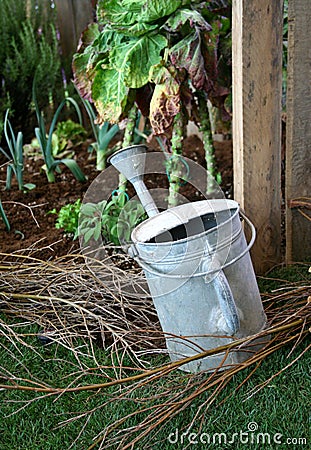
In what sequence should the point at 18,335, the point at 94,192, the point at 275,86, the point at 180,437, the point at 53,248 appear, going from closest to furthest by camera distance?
the point at 180,437
the point at 18,335
the point at 275,86
the point at 53,248
the point at 94,192

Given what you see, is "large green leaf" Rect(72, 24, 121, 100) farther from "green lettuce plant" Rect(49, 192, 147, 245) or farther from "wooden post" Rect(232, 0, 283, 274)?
"wooden post" Rect(232, 0, 283, 274)

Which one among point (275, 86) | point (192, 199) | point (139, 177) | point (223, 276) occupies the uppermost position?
point (275, 86)

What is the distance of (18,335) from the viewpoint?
1.96 metres

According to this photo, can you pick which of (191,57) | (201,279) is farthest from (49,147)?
(201,279)

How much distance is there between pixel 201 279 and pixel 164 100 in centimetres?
87

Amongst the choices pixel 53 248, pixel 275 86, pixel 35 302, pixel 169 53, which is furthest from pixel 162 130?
pixel 35 302

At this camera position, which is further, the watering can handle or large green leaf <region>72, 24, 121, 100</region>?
large green leaf <region>72, 24, 121, 100</region>

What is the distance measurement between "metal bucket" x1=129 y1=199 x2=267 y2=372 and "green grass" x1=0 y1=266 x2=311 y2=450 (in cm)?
11

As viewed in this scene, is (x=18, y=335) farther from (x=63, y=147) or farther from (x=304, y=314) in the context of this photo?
(x=63, y=147)

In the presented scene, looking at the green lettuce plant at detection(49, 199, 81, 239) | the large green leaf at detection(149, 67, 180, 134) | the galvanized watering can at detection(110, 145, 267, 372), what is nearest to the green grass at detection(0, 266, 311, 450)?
the galvanized watering can at detection(110, 145, 267, 372)

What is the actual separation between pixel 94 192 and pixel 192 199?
47cm

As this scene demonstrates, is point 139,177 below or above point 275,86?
below

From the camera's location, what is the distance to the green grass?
5.05 feet

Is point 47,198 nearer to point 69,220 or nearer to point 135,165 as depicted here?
point 69,220
